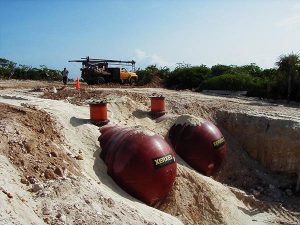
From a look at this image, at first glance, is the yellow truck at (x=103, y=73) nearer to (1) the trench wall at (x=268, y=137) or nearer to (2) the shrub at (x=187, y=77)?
(2) the shrub at (x=187, y=77)

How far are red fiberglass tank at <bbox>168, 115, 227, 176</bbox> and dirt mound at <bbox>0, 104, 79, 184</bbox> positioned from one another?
4539mm

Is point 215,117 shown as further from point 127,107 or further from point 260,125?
point 127,107

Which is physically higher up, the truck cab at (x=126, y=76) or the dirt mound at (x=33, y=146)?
the truck cab at (x=126, y=76)

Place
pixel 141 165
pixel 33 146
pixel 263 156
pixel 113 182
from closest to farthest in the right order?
pixel 33 146, pixel 141 165, pixel 113 182, pixel 263 156

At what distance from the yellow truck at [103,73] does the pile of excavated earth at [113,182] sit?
902 cm

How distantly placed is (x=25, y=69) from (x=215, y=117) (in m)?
23.7

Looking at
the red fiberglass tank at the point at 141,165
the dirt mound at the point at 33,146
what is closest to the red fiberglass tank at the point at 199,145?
the red fiberglass tank at the point at 141,165

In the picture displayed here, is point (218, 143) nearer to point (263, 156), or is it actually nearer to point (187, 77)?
point (263, 156)

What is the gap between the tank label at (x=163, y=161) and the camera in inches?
407

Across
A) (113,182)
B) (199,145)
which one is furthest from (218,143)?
(113,182)

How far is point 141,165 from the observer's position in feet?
33.3

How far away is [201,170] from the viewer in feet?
46.0

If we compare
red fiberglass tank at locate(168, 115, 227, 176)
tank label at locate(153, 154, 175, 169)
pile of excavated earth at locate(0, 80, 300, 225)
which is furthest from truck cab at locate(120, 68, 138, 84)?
tank label at locate(153, 154, 175, 169)

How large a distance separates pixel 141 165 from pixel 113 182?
814 mm
